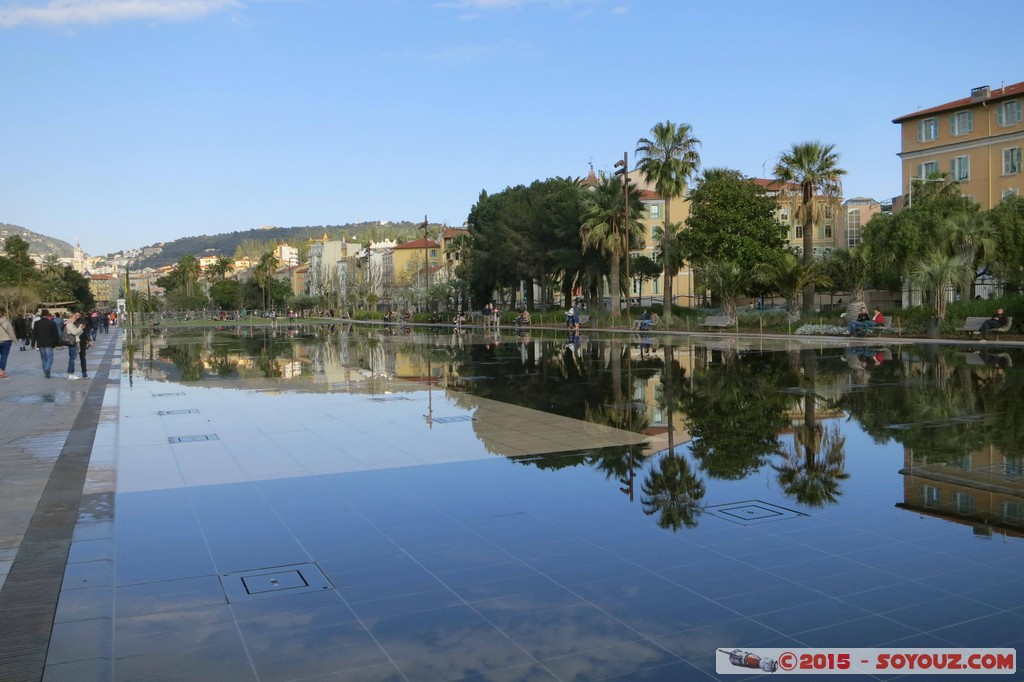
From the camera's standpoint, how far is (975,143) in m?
56.5

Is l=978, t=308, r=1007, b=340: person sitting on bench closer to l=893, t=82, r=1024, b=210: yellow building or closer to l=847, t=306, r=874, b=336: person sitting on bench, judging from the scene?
l=847, t=306, r=874, b=336: person sitting on bench

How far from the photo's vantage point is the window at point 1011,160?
54.2 m

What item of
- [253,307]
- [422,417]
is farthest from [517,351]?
[253,307]

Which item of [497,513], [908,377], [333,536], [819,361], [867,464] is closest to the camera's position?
[333,536]

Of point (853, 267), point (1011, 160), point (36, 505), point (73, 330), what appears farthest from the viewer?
point (1011, 160)

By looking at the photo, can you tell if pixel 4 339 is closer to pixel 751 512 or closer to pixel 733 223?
pixel 751 512

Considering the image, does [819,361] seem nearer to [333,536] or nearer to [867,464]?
[867,464]

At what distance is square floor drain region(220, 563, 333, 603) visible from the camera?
228 inches

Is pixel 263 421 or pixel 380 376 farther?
pixel 380 376

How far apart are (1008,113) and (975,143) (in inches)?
99.3

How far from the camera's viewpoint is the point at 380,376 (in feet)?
72.9

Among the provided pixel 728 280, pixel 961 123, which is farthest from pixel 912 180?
pixel 728 280

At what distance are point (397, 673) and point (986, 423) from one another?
10.4 metres

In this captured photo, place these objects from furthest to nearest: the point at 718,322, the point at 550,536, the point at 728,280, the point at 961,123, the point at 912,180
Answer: the point at 961,123, the point at 912,180, the point at 728,280, the point at 718,322, the point at 550,536
